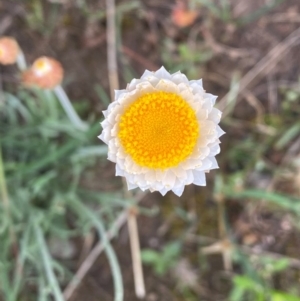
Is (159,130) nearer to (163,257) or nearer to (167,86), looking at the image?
(167,86)

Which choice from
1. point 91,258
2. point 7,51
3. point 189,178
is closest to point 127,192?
point 91,258

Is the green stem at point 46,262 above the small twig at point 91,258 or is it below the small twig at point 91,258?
below

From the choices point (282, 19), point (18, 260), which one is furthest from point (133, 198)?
point (282, 19)

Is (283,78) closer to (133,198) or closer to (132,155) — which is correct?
(133,198)

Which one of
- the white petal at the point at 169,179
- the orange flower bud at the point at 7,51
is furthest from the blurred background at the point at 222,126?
the white petal at the point at 169,179

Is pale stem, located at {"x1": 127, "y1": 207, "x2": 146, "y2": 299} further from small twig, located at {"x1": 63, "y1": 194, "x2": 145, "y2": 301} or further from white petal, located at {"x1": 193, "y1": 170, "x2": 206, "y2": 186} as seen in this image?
white petal, located at {"x1": 193, "y1": 170, "x2": 206, "y2": 186}

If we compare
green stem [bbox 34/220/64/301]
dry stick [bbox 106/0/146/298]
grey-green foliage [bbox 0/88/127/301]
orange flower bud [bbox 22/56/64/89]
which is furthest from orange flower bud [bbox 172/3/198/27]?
green stem [bbox 34/220/64/301]

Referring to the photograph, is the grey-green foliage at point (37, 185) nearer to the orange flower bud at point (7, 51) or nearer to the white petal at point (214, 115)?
the orange flower bud at point (7, 51)
